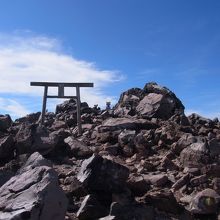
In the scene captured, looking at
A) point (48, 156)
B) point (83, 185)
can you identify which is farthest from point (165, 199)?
point (48, 156)

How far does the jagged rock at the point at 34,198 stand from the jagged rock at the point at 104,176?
5.44 ft

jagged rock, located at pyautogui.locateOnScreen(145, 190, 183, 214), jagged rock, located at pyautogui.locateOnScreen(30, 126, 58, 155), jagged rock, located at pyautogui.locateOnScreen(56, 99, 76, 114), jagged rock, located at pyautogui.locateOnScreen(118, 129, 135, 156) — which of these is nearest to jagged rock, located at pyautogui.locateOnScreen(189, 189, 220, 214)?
jagged rock, located at pyautogui.locateOnScreen(145, 190, 183, 214)

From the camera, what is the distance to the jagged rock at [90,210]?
25.9ft

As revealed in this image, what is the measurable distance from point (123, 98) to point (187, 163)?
12.4 m

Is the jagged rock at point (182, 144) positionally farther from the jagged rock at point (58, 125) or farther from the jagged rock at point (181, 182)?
the jagged rock at point (58, 125)

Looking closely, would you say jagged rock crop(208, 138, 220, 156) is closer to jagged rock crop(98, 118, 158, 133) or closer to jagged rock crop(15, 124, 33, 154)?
jagged rock crop(98, 118, 158, 133)

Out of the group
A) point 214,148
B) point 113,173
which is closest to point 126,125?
point 214,148

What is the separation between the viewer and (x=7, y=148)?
38.6 feet

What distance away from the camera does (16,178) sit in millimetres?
7660

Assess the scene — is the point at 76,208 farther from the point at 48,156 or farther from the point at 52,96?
the point at 52,96

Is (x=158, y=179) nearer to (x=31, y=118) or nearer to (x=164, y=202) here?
(x=164, y=202)

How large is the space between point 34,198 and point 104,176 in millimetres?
2396

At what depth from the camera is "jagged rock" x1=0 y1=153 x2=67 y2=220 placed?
6.39 m

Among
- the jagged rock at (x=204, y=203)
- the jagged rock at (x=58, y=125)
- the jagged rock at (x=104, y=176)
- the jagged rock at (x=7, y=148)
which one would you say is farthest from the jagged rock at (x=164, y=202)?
the jagged rock at (x=58, y=125)
